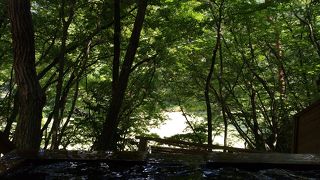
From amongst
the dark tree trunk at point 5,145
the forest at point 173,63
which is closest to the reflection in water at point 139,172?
the dark tree trunk at point 5,145

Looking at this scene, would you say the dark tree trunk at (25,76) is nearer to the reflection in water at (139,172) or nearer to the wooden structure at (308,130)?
the reflection in water at (139,172)

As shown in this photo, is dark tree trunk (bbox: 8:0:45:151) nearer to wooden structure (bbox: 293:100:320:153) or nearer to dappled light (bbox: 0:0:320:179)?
dappled light (bbox: 0:0:320:179)

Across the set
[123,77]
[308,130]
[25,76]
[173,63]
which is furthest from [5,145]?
[173,63]

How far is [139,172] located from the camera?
3.45m

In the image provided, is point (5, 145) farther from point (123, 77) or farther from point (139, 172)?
point (123, 77)

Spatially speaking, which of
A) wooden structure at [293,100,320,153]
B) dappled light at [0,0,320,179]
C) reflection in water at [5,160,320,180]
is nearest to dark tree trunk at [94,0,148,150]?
dappled light at [0,0,320,179]

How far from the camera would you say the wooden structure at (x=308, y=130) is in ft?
22.3

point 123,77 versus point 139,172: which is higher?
point 123,77

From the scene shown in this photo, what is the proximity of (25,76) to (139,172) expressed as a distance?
2.42 m

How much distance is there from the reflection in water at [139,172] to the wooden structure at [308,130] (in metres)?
3.52

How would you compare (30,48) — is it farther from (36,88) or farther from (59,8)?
(59,8)

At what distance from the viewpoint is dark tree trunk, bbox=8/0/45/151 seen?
4.86 m

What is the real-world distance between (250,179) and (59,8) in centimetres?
736

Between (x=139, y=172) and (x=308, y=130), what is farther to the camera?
(x=308, y=130)
